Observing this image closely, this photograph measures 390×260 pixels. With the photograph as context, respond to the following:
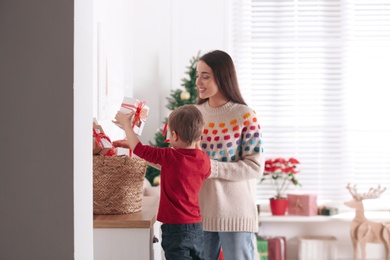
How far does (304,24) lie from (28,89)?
414cm

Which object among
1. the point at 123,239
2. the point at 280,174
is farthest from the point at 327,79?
the point at 123,239

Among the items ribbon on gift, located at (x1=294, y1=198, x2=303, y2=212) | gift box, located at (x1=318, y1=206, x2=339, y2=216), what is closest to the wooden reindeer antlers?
gift box, located at (x1=318, y1=206, x2=339, y2=216)

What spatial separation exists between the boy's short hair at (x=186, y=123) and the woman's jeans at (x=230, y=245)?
0.44 m

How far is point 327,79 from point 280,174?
2.79 feet

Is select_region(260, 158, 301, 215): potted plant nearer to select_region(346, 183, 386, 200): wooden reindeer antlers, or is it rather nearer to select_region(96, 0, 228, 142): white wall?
select_region(346, 183, 386, 200): wooden reindeer antlers

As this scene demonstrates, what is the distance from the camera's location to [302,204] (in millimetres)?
4945

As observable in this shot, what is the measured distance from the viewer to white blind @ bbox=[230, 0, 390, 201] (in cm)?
516

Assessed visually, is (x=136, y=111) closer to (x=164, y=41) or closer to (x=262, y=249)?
(x=262, y=249)

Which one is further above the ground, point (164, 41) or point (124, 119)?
point (164, 41)

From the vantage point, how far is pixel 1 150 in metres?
1.28

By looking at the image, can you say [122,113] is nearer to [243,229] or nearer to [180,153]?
[180,153]

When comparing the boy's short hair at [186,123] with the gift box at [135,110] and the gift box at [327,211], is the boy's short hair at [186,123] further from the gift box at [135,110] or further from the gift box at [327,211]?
the gift box at [327,211]

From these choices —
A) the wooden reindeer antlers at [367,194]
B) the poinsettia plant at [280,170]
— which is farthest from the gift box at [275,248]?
the wooden reindeer antlers at [367,194]

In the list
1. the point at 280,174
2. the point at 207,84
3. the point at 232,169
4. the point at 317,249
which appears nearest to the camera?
the point at 232,169
